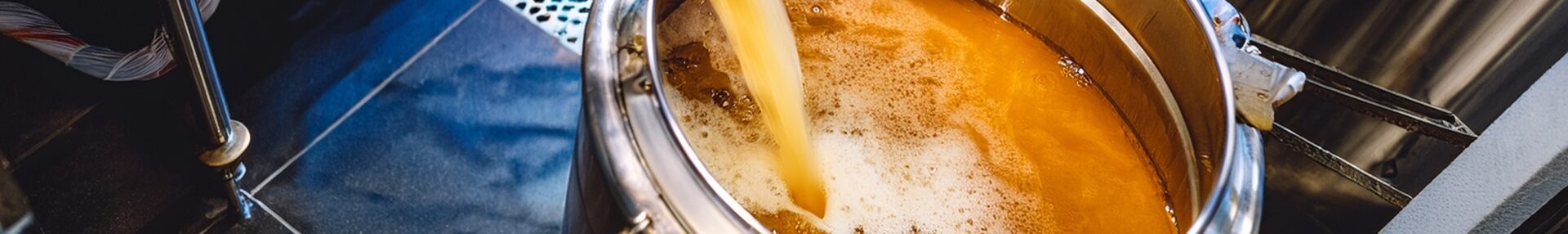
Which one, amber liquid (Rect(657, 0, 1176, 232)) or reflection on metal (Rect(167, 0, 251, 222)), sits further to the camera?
reflection on metal (Rect(167, 0, 251, 222))

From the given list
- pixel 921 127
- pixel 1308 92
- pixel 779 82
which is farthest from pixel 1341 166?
pixel 779 82

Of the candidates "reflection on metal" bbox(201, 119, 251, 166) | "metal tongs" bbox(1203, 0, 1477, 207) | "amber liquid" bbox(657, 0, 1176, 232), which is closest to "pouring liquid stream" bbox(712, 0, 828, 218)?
"amber liquid" bbox(657, 0, 1176, 232)

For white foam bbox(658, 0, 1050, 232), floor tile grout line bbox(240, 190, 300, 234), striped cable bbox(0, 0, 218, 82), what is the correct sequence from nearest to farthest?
white foam bbox(658, 0, 1050, 232) → striped cable bbox(0, 0, 218, 82) → floor tile grout line bbox(240, 190, 300, 234)

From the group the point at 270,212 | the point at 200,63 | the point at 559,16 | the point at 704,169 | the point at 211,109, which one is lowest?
the point at 270,212

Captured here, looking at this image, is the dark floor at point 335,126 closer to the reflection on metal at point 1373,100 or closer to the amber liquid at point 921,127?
the amber liquid at point 921,127

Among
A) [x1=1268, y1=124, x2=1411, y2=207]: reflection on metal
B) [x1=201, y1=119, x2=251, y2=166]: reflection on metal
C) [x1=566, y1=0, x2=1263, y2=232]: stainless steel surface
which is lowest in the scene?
[x1=201, y1=119, x2=251, y2=166]: reflection on metal

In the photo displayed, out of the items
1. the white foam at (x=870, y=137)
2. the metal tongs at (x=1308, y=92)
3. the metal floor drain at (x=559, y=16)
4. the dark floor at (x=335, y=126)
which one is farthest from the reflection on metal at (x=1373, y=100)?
the metal floor drain at (x=559, y=16)

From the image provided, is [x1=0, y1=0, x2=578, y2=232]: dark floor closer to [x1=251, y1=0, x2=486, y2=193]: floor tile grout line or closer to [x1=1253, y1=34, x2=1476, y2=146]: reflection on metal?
[x1=251, y1=0, x2=486, y2=193]: floor tile grout line

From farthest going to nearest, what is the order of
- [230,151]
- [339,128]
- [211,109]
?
[339,128] < [230,151] < [211,109]

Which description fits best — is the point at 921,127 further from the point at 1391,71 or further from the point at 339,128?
the point at 339,128
